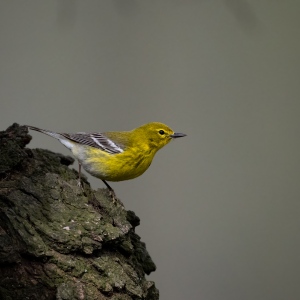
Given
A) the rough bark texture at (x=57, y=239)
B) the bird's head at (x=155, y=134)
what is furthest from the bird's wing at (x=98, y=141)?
the rough bark texture at (x=57, y=239)

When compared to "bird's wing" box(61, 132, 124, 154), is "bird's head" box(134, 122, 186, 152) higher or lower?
higher

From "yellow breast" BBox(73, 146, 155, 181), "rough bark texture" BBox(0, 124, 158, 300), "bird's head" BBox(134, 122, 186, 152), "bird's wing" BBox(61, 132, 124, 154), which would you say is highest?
"bird's head" BBox(134, 122, 186, 152)

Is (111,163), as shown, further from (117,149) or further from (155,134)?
(155,134)

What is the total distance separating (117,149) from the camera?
1.96 m

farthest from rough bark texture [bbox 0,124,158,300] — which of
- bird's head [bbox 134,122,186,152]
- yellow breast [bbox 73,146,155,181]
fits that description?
bird's head [bbox 134,122,186,152]

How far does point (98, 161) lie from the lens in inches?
75.1

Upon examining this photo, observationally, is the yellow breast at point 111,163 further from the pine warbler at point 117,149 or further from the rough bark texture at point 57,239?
the rough bark texture at point 57,239

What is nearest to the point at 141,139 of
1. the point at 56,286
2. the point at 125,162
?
the point at 125,162

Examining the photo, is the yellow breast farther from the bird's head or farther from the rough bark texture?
the rough bark texture

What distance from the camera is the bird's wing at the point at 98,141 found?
1.96 metres

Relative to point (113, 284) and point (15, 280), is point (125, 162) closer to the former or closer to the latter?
point (113, 284)

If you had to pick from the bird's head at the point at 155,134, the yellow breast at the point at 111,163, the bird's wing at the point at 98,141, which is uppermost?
the bird's head at the point at 155,134

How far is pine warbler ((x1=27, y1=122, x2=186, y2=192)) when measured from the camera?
191 centimetres

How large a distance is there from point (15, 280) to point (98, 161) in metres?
0.76
